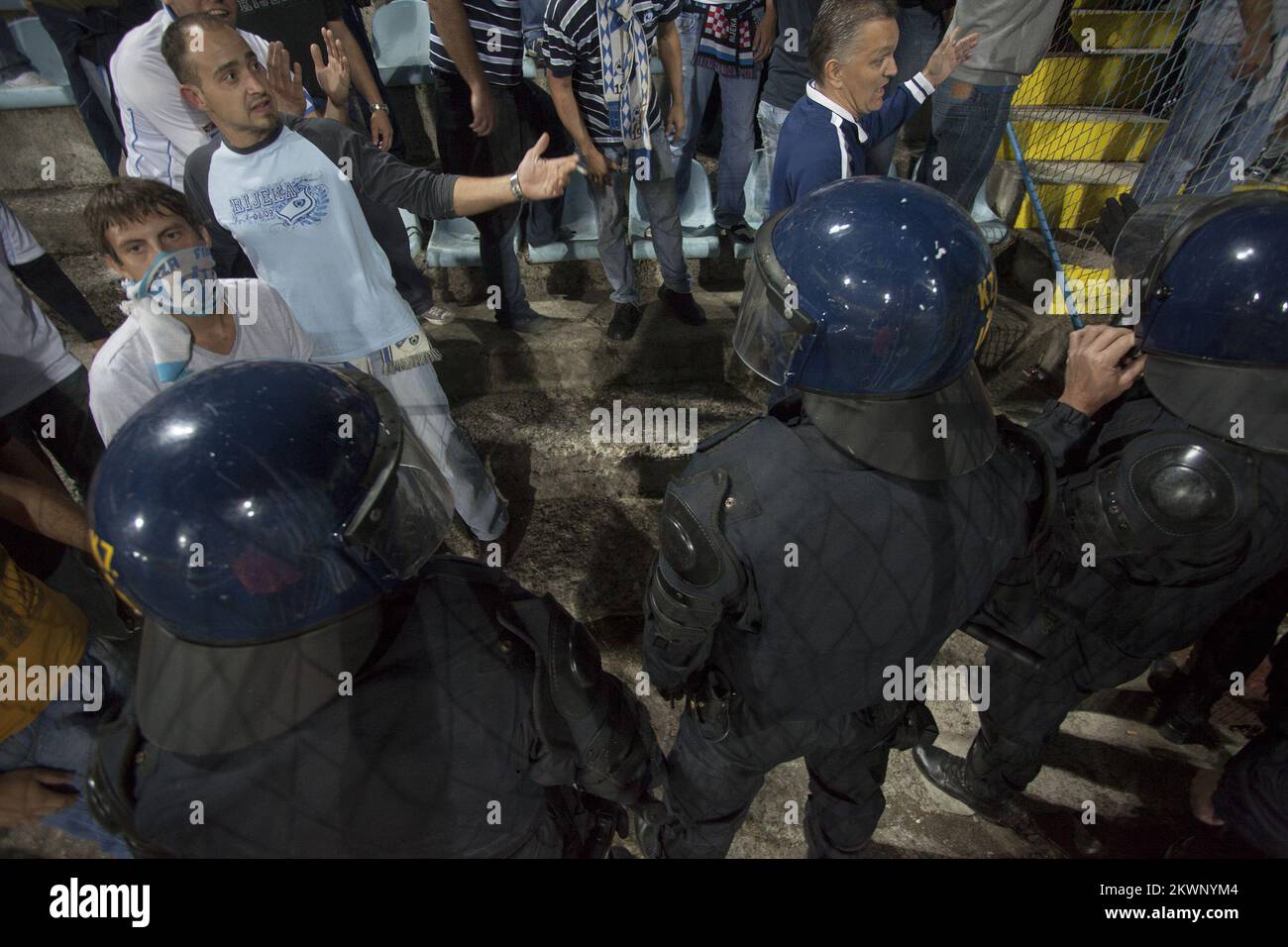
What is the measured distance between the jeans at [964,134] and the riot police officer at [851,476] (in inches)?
91.8

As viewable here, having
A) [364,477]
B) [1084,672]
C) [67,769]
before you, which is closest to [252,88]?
[364,477]

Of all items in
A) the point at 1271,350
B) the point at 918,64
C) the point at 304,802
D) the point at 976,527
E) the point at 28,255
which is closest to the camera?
the point at 304,802

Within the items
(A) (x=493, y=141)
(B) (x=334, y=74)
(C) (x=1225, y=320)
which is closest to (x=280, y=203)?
(B) (x=334, y=74)

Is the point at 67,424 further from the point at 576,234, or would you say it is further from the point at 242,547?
the point at 576,234

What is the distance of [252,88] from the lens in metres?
2.09

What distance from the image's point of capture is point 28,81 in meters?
4.02

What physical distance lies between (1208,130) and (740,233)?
2.58 meters

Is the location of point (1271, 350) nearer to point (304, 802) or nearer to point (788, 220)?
point (788, 220)

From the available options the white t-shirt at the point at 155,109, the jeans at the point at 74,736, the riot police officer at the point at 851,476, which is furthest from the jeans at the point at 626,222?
the jeans at the point at 74,736

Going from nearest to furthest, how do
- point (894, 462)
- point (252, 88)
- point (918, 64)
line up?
point (894, 462)
point (252, 88)
point (918, 64)

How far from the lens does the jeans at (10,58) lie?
4.16 metres

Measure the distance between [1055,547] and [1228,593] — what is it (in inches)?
22.5

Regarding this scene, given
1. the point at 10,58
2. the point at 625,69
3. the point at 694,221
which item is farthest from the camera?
the point at 10,58

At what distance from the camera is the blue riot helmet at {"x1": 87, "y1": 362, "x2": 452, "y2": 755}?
1.05m
